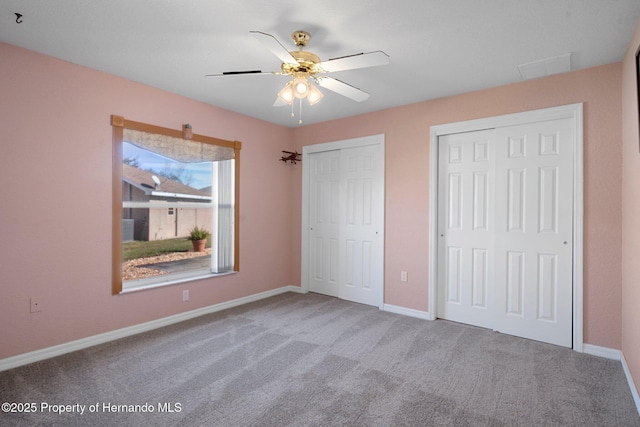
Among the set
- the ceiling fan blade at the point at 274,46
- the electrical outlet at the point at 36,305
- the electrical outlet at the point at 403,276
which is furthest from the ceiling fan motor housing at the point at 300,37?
the electrical outlet at the point at 36,305

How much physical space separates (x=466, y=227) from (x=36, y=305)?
4.05 meters

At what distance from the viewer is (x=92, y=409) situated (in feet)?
6.53

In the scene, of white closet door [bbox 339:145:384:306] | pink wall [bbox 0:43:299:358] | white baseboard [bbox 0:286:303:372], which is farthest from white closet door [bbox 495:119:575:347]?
pink wall [bbox 0:43:299:358]

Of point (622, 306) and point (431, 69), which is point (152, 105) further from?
point (622, 306)

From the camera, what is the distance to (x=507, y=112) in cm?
316

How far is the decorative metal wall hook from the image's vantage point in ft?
15.6

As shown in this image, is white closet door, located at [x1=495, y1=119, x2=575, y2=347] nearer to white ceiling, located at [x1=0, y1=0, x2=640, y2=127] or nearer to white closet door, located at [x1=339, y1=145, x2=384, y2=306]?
white ceiling, located at [x1=0, y1=0, x2=640, y2=127]

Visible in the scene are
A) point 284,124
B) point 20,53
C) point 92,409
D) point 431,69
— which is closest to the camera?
point 92,409

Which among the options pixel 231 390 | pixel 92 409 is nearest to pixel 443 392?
pixel 231 390

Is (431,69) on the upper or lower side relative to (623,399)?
upper

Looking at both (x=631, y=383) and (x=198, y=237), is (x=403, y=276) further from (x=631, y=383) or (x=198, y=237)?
(x=198, y=237)

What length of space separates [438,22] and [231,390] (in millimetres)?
2856

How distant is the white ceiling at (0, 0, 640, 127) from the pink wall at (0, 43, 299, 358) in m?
0.24

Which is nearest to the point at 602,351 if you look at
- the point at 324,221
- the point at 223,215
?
the point at 324,221
